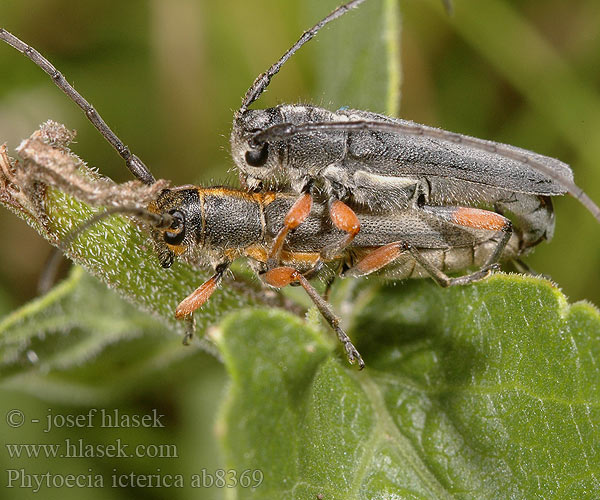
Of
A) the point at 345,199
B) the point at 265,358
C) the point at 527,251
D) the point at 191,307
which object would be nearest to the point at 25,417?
the point at 191,307

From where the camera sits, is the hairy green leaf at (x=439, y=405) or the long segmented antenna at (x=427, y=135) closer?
the hairy green leaf at (x=439, y=405)

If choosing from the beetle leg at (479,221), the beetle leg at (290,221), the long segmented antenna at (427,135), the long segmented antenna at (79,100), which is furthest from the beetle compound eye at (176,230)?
the beetle leg at (479,221)

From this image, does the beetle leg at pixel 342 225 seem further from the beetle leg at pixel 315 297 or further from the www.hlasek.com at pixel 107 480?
the www.hlasek.com at pixel 107 480

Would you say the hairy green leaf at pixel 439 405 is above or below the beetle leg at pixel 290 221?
below

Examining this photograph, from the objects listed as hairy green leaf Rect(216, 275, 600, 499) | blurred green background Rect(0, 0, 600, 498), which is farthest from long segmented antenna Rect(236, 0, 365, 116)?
blurred green background Rect(0, 0, 600, 498)

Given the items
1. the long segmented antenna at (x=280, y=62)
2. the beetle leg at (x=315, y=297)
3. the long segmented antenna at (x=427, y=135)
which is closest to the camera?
the long segmented antenna at (x=427, y=135)

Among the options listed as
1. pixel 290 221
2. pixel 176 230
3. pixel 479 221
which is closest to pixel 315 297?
pixel 290 221

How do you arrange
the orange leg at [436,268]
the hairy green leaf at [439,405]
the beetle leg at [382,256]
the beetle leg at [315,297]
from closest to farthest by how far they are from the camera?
the hairy green leaf at [439,405]
the beetle leg at [315,297]
the orange leg at [436,268]
the beetle leg at [382,256]
